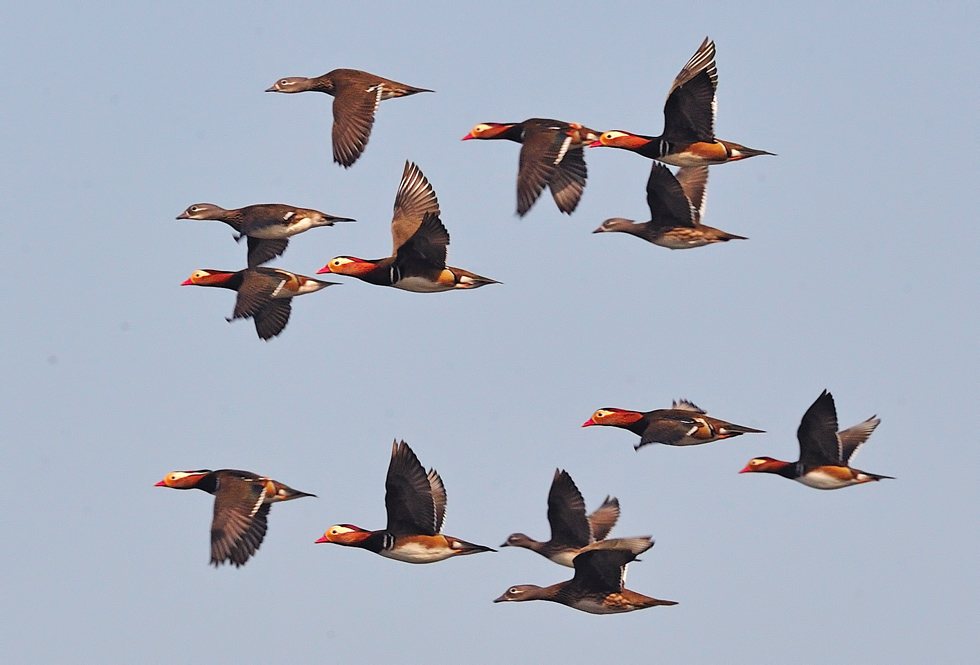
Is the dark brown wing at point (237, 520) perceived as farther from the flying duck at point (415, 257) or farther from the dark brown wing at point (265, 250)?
the dark brown wing at point (265, 250)

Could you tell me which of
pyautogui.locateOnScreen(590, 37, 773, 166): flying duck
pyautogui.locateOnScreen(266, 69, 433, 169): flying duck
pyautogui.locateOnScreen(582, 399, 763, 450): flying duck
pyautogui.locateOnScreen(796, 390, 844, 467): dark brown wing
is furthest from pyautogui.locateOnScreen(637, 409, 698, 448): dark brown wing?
pyautogui.locateOnScreen(266, 69, 433, 169): flying duck

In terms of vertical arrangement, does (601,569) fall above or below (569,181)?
below

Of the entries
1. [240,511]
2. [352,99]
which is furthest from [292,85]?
[240,511]

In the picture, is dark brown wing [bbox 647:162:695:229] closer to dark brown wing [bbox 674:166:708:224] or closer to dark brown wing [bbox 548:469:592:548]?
dark brown wing [bbox 674:166:708:224]

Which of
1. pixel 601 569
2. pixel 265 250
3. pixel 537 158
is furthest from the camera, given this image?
pixel 265 250

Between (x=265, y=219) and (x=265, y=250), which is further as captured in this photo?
(x=265, y=250)

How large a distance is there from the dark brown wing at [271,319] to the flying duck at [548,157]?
16.4 ft

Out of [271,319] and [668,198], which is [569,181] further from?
[271,319]

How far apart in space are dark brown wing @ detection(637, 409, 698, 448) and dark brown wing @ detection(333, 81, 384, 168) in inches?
268

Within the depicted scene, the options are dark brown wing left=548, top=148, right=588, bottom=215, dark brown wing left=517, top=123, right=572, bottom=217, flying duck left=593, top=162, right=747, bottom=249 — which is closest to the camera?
dark brown wing left=517, top=123, right=572, bottom=217

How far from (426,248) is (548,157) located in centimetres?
393

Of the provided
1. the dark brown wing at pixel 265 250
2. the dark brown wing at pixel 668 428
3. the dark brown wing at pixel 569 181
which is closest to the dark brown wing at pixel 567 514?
the dark brown wing at pixel 668 428

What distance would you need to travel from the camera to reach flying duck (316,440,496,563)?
97.3 feet

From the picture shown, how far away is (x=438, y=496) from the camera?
31.0m
